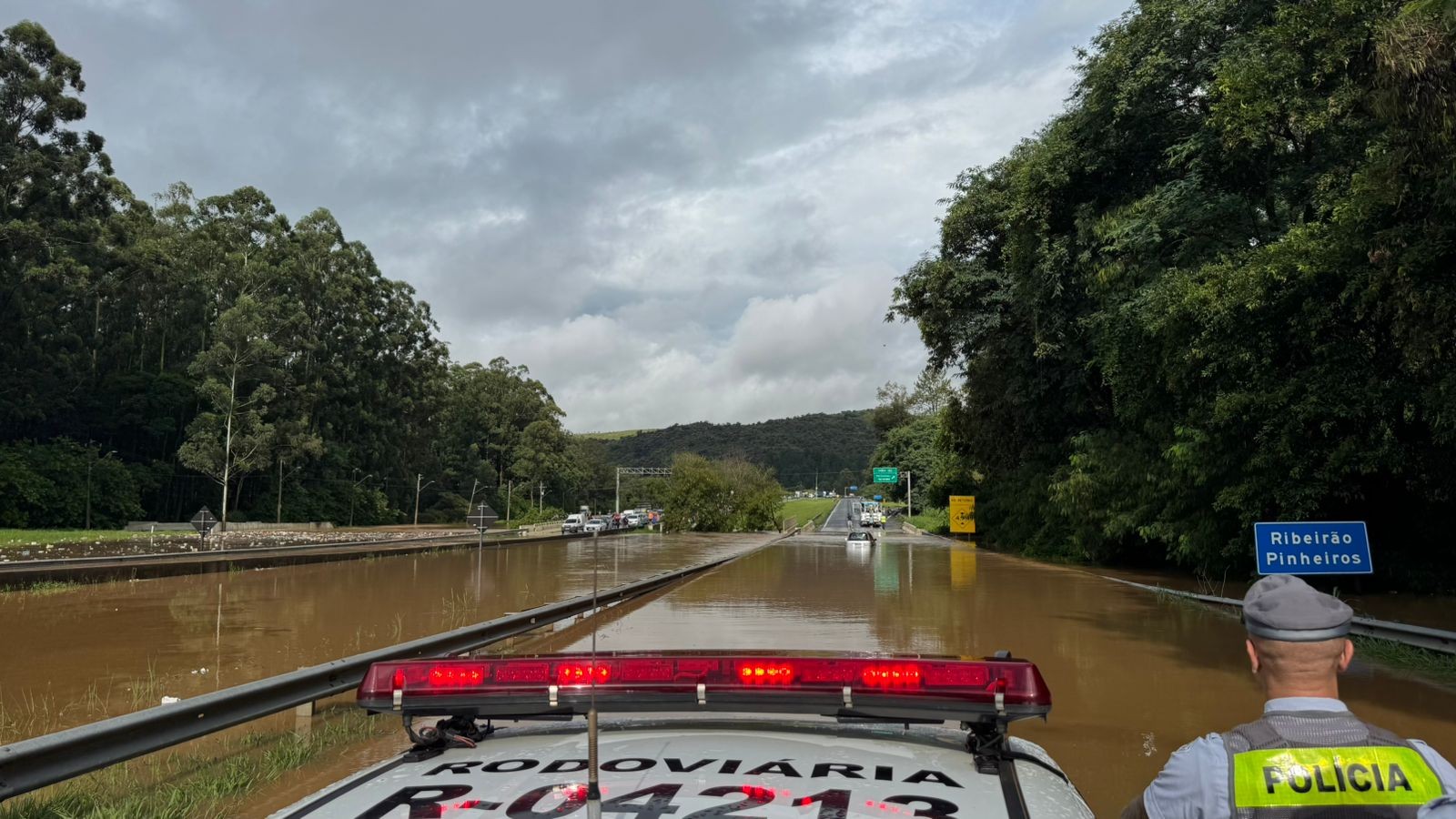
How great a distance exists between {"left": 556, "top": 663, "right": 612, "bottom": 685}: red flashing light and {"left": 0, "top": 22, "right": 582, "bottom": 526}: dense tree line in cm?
6161

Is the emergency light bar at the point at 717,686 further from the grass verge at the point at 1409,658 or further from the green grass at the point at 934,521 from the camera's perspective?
the green grass at the point at 934,521

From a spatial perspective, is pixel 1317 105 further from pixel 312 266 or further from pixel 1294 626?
pixel 312 266

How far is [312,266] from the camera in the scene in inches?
3098

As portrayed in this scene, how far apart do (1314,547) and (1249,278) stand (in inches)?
256

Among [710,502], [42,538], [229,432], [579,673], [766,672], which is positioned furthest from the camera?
[710,502]

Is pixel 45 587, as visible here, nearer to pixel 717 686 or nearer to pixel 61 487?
pixel 717 686

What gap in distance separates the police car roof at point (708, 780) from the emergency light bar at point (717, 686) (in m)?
0.11

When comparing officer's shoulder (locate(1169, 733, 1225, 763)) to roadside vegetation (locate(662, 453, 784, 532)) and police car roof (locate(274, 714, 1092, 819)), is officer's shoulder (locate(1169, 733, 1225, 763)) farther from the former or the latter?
roadside vegetation (locate(662, 453, 784, 532))

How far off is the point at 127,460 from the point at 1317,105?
75724mm

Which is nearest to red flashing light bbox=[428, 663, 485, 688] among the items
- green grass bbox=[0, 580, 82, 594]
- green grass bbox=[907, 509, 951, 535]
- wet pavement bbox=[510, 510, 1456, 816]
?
wet pavement bbox=[510, 510, 1456, 816]

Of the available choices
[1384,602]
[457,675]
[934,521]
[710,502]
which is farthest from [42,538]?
[934,521]

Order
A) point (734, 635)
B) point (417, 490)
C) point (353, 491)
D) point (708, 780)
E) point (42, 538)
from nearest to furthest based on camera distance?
point (708, 780) → point (734, 635) → point (42, 538) → point (353, 491) → point (417, 490)

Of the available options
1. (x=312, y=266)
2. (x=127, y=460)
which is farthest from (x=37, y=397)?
(x=312, y=266)

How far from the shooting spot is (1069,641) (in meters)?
14.1
